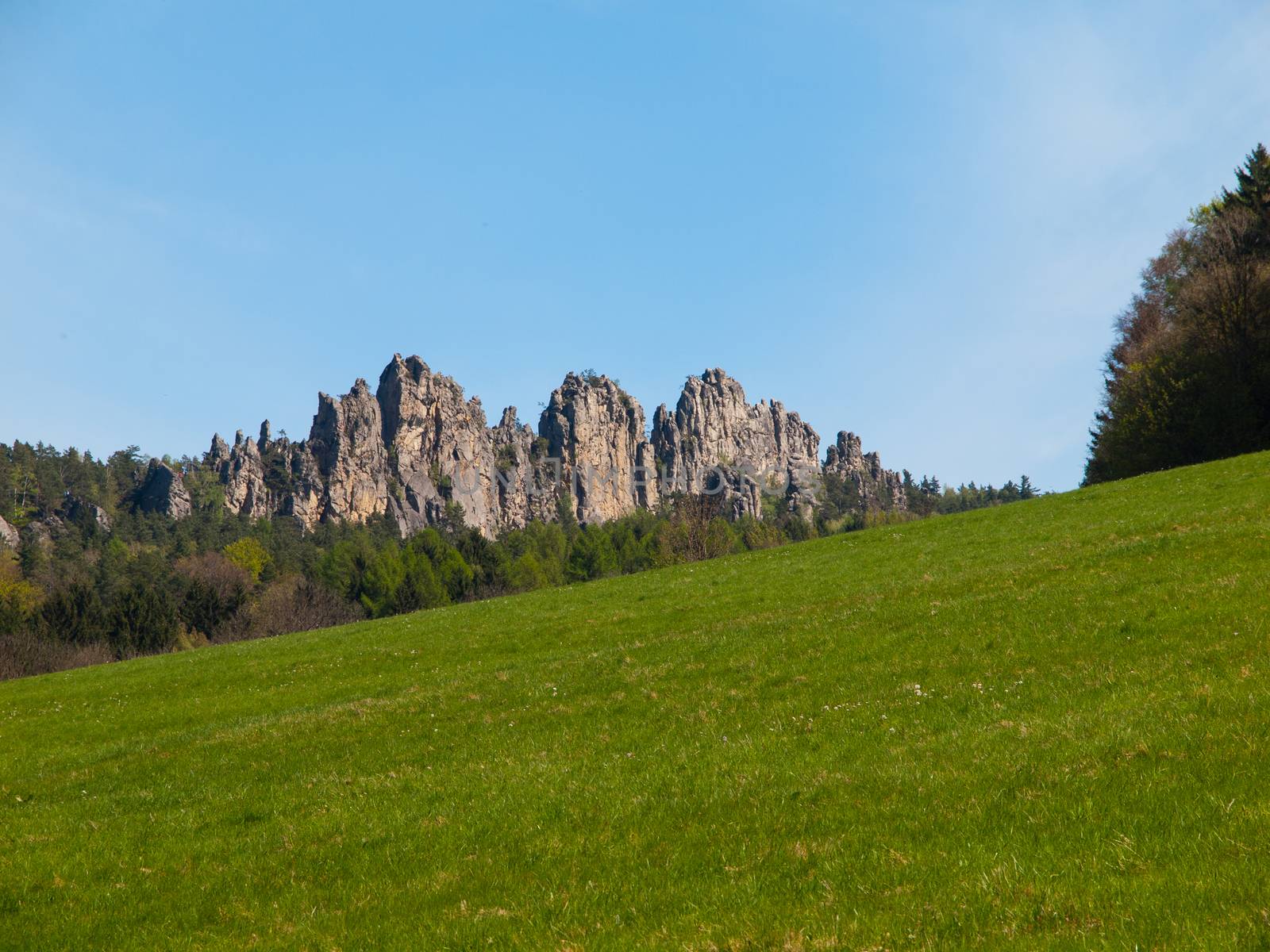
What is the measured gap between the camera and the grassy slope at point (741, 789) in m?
7.93

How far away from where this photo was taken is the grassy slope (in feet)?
26.0

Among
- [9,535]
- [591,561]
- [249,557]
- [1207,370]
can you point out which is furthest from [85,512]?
[1207,370]

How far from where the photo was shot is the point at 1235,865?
724 centimetres

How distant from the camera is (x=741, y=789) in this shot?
39.1 feet

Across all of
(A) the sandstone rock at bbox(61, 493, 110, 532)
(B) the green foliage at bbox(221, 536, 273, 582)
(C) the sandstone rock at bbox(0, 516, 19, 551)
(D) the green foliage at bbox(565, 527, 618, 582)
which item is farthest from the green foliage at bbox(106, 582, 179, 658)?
(A) the sandstone rock at bbox(61, 493, 110, 532)

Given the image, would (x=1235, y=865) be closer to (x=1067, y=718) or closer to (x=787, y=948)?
(x=787, y=948)

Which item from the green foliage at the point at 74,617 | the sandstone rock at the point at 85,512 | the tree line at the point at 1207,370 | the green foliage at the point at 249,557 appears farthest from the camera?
the sandstone rock at the point at 85,512

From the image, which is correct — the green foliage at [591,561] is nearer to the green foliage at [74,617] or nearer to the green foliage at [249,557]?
the green foliage at [249,557]

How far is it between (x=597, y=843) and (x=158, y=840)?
7.72 m

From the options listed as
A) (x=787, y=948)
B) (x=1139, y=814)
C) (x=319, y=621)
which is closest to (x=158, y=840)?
(x=787, y=948)

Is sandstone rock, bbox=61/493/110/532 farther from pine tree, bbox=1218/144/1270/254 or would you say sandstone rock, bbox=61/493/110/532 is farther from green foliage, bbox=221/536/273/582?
pine tree, bbox=1218/144/1270/254

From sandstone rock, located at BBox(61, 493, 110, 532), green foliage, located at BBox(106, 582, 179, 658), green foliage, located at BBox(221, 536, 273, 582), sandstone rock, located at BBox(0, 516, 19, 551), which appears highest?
sandstone rock, located at BBox(61, 493, 110, 532)

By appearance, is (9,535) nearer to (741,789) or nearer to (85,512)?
(85,512)

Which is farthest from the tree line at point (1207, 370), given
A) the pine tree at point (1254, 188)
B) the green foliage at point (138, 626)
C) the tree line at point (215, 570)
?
the green foliage at point (138, 626)
